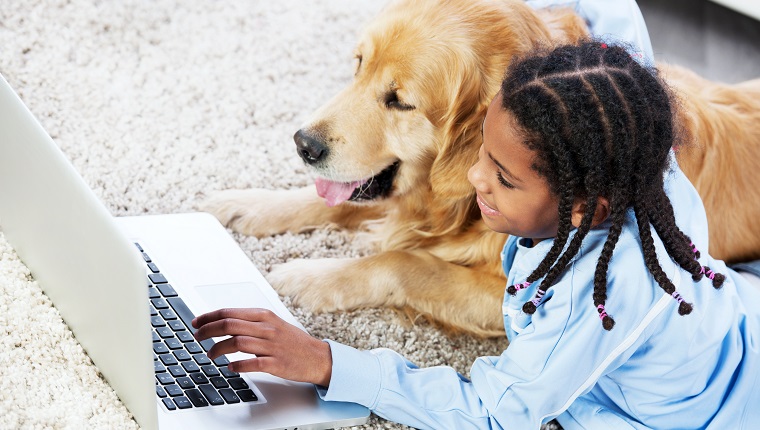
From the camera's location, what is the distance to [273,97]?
2.64 metres

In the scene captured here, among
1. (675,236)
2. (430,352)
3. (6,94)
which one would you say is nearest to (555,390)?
(675,236)

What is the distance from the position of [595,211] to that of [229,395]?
2.12 ft

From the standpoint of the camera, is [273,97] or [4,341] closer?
[4,341]

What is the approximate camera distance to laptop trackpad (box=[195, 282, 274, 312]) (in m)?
1.69

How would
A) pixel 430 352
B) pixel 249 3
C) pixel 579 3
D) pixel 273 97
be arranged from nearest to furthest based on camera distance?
pixel 430 352 → pixel 579 3 → pixel 273 97 → pixel 249 3

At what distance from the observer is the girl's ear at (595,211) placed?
1.36 metres

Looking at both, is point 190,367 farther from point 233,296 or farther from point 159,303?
point 233,296

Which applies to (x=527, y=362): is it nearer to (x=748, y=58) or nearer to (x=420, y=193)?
(x=420, y=193)

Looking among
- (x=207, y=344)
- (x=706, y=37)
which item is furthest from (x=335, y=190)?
(x=706, y=37)

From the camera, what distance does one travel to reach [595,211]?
1362 millimetres

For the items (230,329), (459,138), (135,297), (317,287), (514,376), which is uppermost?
(135,297)

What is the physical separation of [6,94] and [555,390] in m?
0.96

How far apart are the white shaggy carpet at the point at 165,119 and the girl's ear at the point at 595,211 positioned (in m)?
0.51

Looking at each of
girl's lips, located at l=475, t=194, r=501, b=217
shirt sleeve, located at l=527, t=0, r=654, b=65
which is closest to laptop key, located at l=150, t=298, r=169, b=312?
girl's lips, located at l=475, t=194, r=501, b=217
